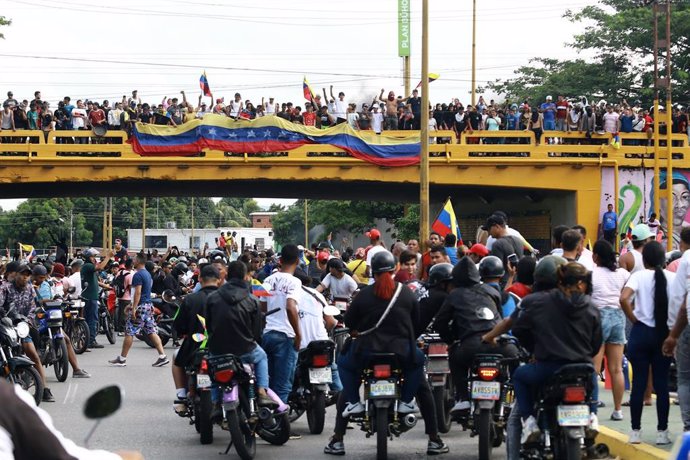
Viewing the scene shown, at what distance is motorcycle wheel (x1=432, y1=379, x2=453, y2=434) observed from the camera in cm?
1095

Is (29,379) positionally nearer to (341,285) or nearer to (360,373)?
(341,285)

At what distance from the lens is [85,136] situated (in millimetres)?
34156

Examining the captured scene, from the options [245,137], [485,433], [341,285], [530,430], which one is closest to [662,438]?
[485,433]

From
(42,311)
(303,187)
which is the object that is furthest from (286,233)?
(42,311)

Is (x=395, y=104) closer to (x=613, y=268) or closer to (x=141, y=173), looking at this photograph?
(x=141, y=173)

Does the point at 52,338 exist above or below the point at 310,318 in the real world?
below

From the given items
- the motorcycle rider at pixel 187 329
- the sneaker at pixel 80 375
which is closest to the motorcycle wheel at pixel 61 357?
the sneaker at pixel 80 375

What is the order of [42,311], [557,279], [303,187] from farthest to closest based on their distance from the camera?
1. [303,187]
2. [42,311]
3. [557,279]

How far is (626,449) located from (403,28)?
135ft

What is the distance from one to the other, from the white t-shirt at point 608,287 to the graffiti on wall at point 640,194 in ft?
83.0

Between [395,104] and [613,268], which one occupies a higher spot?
[395,104]

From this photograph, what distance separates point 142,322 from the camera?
19406 mm

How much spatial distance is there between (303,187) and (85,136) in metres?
8.00

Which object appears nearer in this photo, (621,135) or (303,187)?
(621,135)
